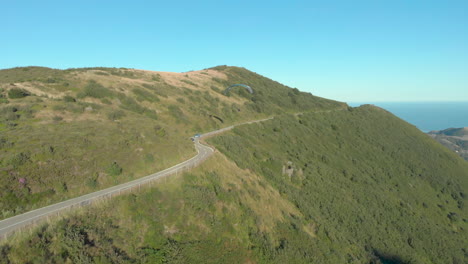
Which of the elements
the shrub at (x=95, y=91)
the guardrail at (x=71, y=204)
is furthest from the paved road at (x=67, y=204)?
the shrub at (x=95, y=91)

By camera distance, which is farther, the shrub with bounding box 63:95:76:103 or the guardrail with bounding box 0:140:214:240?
the shrub with bounding box 63:95:76:103

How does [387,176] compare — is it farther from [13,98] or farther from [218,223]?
[13,98]

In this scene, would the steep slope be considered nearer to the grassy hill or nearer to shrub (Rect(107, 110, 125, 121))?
shrub (Rect(107, 110, 125, 121))

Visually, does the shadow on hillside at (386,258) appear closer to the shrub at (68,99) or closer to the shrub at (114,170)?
the shrub at (114,170)

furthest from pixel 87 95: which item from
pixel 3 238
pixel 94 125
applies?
pixel 3 238

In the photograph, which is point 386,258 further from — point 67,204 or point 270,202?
point 67,204

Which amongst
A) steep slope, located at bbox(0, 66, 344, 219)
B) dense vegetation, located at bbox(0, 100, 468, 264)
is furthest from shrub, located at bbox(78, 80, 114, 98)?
dense vegetation, located at bbox(0, 100, 468, 264)
